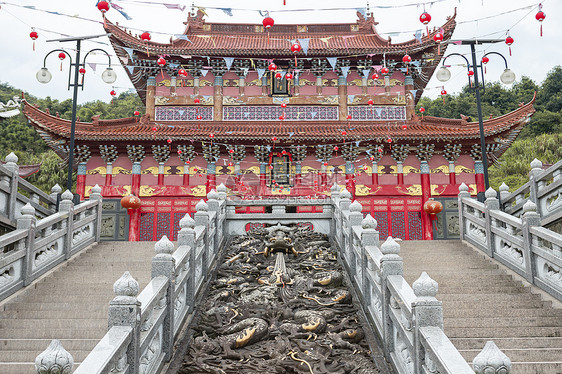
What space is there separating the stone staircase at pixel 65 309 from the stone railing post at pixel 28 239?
0.23 metres

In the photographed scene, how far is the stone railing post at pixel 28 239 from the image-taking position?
7.57m

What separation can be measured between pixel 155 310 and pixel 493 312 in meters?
4.82

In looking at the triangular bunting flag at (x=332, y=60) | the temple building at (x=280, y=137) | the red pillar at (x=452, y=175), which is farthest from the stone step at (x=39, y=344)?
the red pillar at (x=452, y=175)

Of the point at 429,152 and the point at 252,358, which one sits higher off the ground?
the point at 429,152

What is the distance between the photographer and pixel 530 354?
5289 millimetres

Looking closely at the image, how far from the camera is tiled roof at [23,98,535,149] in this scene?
16109 mm

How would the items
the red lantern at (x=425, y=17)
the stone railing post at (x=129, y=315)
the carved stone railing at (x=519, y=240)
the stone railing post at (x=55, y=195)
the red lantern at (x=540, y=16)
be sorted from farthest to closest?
the red lantern at (x=425, y=17)
the stone railing post at (x=55, y=195)
the red lantern at (x=540, y=16)
the carved stone railing at (x=519, y=240)
the stone railing post at (x=129, y=315)

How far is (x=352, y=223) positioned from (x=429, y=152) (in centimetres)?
1026

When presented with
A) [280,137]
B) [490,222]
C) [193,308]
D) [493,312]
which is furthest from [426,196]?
[193,308]

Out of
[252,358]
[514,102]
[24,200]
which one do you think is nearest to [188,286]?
[252,358]

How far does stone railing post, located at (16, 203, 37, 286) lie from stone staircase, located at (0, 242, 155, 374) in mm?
231

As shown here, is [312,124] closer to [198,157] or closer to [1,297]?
[198,157]

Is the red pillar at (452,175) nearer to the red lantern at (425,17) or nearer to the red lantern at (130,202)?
the red lantern at (425,17)

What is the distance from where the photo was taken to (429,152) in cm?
1723
